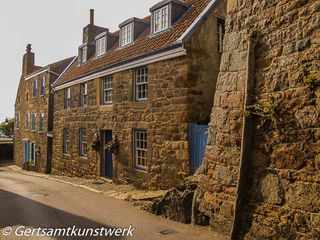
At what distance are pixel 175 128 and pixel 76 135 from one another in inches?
366

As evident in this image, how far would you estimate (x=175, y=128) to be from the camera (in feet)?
34.5

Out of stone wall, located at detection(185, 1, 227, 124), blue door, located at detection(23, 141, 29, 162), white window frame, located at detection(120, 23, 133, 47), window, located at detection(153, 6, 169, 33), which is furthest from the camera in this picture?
blue door, located at detection(23, 141, 29, 162)

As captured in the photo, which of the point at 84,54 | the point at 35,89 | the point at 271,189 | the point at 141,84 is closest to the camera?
the point at 271,189

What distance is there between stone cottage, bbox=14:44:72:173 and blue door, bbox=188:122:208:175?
15904 millimetres

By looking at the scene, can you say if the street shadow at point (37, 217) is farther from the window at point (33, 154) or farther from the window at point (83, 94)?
the window at point (33, 154)

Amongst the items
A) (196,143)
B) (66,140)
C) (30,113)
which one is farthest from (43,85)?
(196,143)

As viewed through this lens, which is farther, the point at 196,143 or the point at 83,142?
the point at 83,142

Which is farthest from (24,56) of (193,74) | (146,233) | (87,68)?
(146,233)

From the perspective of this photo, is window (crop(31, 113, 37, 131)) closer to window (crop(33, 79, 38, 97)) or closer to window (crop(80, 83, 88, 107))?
window (crop(33, 79, 38, 97))

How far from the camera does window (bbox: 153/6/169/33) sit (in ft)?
41.5

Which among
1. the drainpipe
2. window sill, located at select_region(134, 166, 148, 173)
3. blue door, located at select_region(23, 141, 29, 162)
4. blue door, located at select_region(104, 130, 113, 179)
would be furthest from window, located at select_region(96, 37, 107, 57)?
blue door, located at select_region(23, 141, 29, 162)

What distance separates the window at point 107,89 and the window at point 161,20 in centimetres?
351

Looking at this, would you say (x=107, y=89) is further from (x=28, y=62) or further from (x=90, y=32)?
(x=28, y=62)

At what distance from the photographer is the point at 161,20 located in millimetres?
12906
